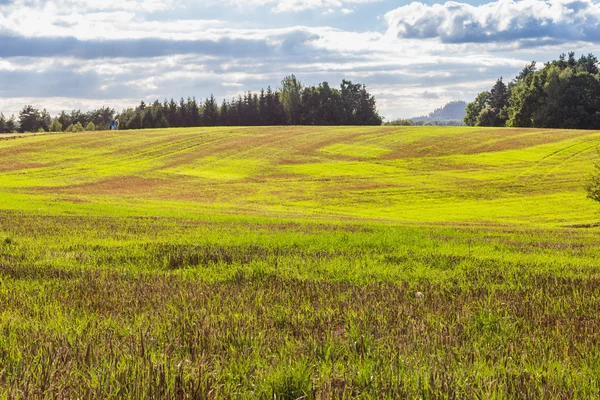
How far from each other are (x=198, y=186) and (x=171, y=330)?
5956cm

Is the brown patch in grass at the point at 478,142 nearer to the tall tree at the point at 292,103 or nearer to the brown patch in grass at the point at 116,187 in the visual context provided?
the brown patch in grass at the point at 116,187

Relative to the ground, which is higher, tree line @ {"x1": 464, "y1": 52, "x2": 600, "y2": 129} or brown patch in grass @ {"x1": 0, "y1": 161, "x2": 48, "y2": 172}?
tree line @ {"x1": 464, "y1": 52, "x2": 600, "y2": 129}

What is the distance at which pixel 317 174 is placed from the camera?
71.3 metres

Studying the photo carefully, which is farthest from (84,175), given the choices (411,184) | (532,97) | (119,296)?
(532,97)

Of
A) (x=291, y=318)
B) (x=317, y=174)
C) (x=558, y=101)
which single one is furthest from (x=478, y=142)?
(x=291, y=318)

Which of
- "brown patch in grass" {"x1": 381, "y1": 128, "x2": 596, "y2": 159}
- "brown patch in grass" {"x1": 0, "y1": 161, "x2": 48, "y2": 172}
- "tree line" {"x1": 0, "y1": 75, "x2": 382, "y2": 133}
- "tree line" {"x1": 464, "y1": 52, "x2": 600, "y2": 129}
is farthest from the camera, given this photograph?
"tree line" {"x1": 0, "y1": 75, "x2": 382, "y2": 133}

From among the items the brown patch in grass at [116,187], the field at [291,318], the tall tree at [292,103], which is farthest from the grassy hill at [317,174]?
the tall tree at [292,103]

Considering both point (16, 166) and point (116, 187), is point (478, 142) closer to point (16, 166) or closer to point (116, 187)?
point (116, 187)

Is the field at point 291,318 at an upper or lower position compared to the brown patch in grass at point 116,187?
upper

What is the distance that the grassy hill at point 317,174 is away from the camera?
165 ft

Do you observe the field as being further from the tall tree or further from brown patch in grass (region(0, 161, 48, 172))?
the tall tree

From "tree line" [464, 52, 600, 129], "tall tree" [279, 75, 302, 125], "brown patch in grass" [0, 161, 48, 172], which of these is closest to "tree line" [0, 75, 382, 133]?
"tall tree" [279, 75, 302, 125]

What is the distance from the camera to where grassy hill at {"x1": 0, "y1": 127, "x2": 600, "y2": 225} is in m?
50.3

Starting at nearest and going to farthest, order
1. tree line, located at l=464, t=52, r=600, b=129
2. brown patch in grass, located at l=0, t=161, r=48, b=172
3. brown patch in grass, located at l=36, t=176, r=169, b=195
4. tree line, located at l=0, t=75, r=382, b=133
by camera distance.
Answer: brown patch in grass, located at l=36, t=176, r=169, b=195 → brown patch in grass, located at l=0, t=161, r=48, b=172 → tree line, located at l=464, t=52, r=600, b=129 → tree line, located at l=0, t=75, r=382, b=133
